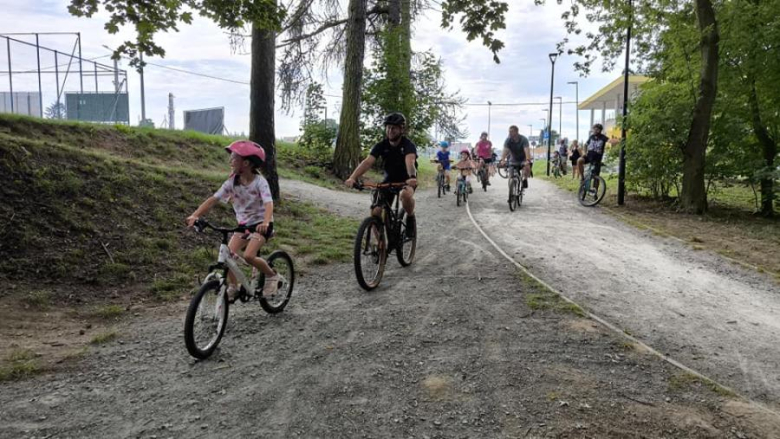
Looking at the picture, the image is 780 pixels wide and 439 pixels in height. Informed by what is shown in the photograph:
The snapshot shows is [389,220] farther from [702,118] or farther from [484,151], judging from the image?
[484,151]

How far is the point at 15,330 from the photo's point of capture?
495cm

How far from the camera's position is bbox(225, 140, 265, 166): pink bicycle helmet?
4684 millimetres

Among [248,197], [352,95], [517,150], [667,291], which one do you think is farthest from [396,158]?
[352,95]

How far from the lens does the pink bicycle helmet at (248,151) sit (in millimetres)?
4684

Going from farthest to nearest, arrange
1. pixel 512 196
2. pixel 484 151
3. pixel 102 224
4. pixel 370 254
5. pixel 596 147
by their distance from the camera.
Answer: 1. pixel 484 151
2. pixel 596 147
3. pixel 512 196
4. pixel 102 224
5. pixel 370 254

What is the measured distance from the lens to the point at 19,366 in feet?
13.4

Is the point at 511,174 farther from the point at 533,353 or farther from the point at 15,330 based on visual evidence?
the point at 15,330

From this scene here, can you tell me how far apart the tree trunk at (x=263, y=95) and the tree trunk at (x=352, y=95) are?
750cm

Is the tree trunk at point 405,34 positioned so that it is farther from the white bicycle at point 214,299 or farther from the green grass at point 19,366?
the green grass at point 19,366

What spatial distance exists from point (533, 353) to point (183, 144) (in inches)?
510

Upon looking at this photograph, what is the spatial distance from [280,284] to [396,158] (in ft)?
7.53

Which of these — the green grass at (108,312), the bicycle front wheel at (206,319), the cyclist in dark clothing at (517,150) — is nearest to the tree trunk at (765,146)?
the cyclist in dark clothing at (517,150)

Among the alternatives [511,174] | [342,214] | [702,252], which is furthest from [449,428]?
[511,174]

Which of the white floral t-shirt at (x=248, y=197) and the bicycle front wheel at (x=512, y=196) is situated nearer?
the white floral t-shirt at (x=248, y=197)
